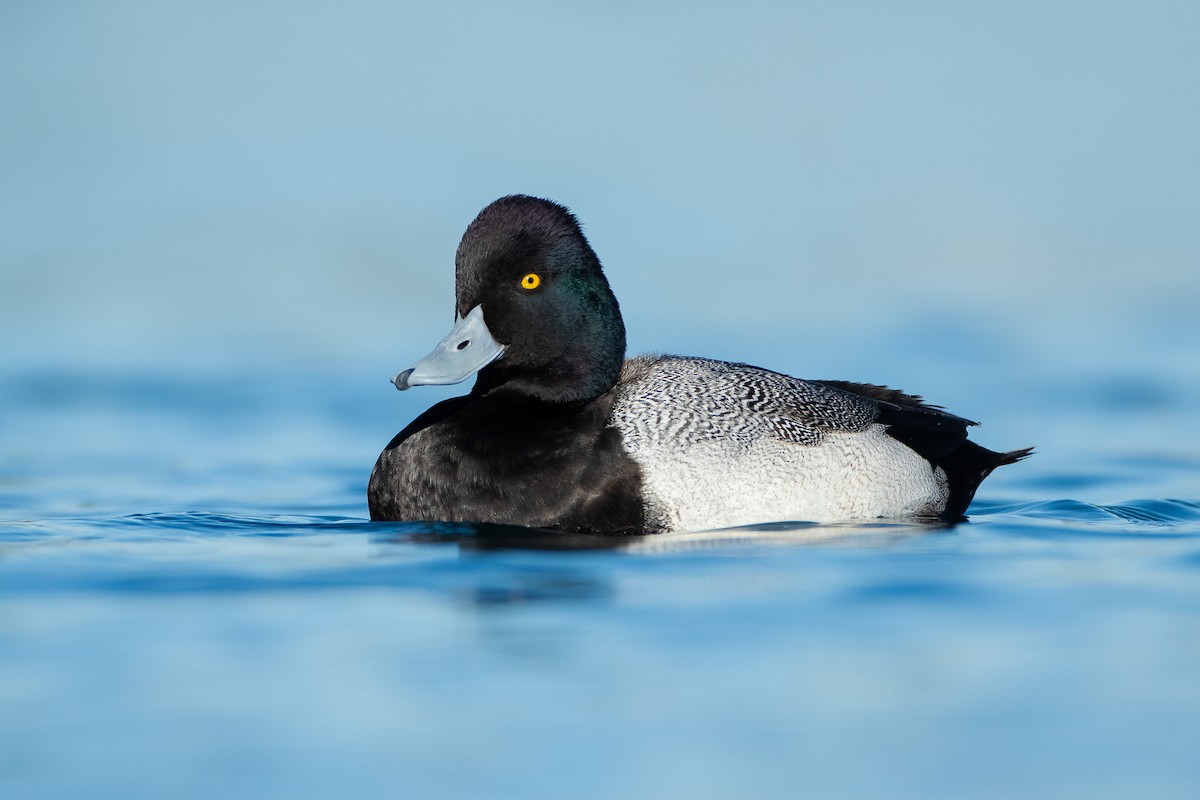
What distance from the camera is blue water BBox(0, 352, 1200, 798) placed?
519 centimetres

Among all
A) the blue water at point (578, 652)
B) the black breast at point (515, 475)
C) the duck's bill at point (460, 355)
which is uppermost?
the duck's bill at point (460, 355)

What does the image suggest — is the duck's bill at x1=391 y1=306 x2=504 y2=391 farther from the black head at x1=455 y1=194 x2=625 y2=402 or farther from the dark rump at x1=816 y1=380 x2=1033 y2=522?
the dark rump at x1=816 y1=380 x2=1033 y2=522

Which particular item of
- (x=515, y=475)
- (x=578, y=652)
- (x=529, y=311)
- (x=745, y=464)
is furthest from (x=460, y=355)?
(x=578, y=652)

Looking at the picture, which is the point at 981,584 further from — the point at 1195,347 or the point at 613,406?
the point at 1195,347

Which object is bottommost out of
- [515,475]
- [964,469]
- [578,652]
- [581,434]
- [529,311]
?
[578,652]

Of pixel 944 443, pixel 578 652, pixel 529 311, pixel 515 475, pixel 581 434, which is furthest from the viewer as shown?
pixel 944 443

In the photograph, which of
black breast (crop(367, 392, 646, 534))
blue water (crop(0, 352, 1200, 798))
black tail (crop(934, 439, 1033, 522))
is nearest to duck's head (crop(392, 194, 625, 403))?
black breast (crop(367, 392, 646, 534))

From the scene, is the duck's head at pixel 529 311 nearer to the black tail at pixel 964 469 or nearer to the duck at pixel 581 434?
the duck at pixel 581 434

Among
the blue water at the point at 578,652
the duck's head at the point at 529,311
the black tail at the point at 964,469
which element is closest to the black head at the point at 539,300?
the duck's head at the point at 529,311

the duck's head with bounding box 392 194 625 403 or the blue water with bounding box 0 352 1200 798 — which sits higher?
the duck's head with bounding box 392 194 625 403

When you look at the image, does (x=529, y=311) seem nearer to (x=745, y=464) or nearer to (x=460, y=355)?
(x=460, y=355)

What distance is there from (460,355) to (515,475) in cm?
68

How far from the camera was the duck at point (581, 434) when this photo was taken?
26.3 feet

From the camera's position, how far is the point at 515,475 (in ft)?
26.3
